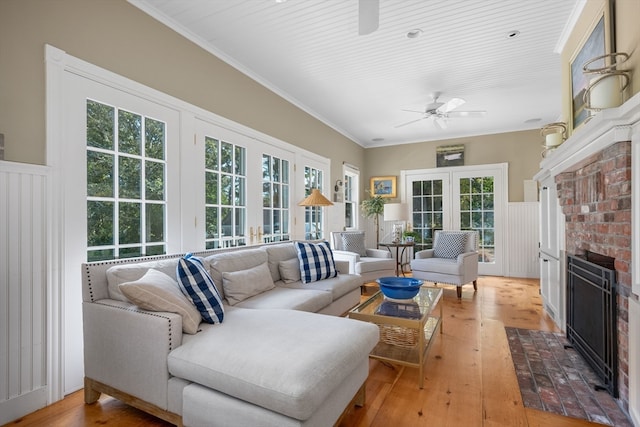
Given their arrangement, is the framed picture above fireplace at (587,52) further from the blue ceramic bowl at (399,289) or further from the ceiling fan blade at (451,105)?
the blue ceramic bowl at (399,289)

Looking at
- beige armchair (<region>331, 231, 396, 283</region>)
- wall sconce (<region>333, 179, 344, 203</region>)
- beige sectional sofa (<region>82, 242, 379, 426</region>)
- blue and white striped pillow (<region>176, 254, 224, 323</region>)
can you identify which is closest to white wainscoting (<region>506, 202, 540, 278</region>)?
beige armchair (<region>331, 231, 396, 283</region>)

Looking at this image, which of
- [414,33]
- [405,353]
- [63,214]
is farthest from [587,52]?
[63,214]

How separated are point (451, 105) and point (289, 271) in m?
2.66

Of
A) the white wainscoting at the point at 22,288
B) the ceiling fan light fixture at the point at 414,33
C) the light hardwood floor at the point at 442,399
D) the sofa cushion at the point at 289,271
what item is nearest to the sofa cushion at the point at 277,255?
the sofa cushion at the point at 289,271

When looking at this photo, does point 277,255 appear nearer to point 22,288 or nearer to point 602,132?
point 22,288

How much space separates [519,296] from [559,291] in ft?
4.80

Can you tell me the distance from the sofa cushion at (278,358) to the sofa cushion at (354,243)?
2932 millimetres

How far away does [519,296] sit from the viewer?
14.3 ft

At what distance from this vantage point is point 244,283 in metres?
2.49

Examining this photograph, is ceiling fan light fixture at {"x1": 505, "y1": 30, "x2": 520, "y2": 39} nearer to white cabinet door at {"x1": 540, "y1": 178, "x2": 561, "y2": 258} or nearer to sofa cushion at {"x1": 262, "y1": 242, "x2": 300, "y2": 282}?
white cabinet door at {"x1": 540, "y1": 178, "x2": 561, "y2": 258}

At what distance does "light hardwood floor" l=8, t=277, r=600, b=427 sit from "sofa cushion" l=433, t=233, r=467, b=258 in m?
1.70

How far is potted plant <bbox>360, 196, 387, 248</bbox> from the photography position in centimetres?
616

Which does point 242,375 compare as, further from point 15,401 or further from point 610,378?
point 610,378

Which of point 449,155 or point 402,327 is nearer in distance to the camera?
point 402,327
